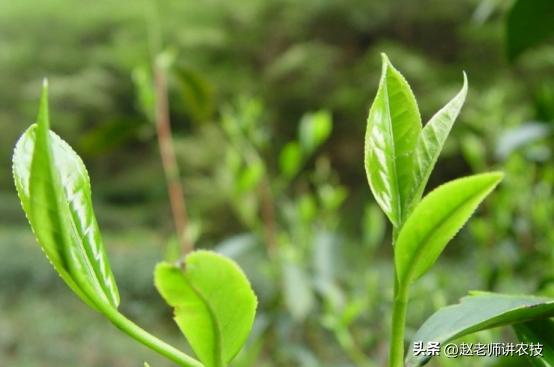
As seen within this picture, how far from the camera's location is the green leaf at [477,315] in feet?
0.42

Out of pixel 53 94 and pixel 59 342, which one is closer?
pixel 59 342

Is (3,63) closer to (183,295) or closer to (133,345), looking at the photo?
(133,345)

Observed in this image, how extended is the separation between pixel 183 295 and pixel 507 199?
1.93ft

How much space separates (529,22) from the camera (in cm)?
29

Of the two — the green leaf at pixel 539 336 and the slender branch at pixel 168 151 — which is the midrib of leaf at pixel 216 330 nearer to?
the green leaf at pixel 539 336

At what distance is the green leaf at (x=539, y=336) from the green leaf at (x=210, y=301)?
3.1 inches

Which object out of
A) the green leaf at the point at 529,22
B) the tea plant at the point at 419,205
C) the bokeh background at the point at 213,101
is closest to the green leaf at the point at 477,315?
the tea plant at the point at 419,205

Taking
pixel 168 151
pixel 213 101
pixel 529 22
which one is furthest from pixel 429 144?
pixel 213 101

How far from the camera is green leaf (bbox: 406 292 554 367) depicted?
127 millimetres

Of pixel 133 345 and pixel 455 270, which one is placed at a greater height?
pixel 455 270

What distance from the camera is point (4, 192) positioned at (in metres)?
3.79

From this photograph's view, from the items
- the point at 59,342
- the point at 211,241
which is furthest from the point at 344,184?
the point at 59,342

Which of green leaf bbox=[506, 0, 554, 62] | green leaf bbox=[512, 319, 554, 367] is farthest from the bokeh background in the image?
green leaf bbox=[512, 319, 554, 367]

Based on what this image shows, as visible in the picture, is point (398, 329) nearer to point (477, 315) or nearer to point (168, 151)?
point (477, 315)
